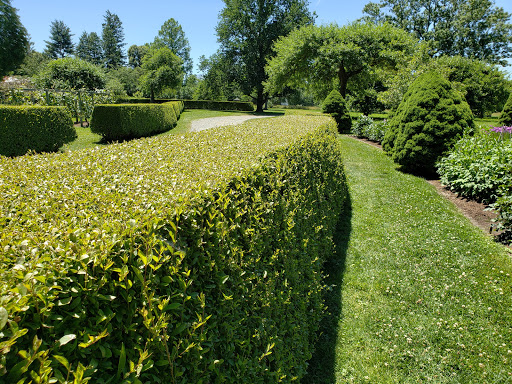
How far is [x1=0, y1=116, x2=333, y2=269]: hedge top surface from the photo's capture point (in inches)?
59.1

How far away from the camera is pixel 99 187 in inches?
85.4

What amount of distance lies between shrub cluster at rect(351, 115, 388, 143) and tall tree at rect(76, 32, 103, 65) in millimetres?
79683

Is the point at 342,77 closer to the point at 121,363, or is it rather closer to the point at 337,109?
the point at 337,109

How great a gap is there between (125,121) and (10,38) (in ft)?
109

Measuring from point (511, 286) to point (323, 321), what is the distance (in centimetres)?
279

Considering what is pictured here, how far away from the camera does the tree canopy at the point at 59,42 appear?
70.6 metres

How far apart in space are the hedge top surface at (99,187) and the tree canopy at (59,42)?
87.4m

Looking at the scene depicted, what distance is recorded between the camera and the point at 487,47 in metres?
42.7

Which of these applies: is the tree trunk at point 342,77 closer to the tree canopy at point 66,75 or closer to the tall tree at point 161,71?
the tall tree at point 161,71

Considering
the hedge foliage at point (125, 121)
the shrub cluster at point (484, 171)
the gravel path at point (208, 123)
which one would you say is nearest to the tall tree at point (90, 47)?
the gravel path at point (208, 123)

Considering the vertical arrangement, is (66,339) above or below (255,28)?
below

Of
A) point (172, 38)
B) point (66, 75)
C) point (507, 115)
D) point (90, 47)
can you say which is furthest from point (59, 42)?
point (507, 115)

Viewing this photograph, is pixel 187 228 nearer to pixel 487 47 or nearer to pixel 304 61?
pixel 304 61

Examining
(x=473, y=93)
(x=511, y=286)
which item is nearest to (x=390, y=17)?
(x=473, y=93)
